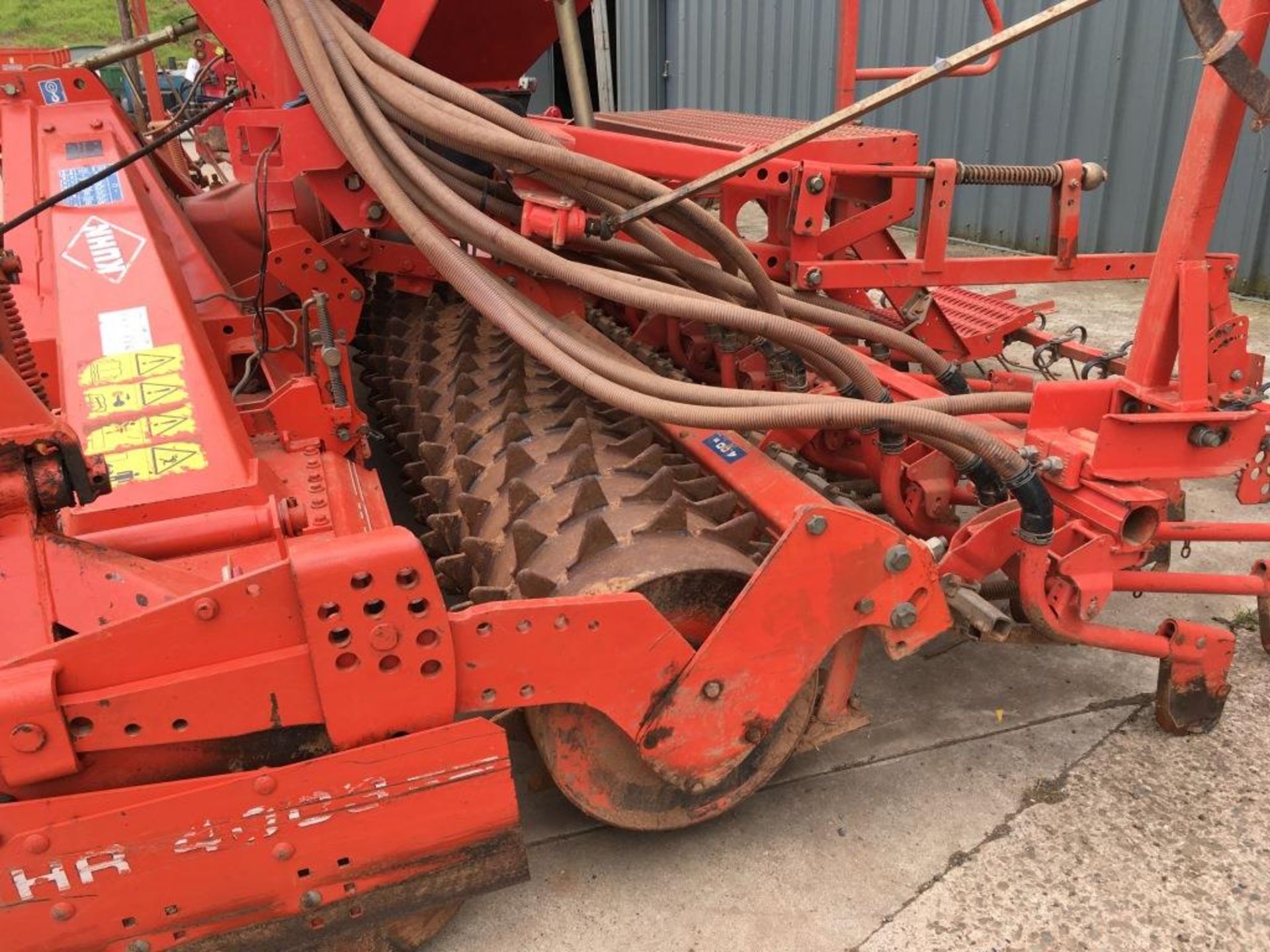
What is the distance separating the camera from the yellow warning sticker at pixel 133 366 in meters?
2.06

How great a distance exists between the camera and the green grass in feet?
83.3

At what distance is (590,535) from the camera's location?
1.94 m

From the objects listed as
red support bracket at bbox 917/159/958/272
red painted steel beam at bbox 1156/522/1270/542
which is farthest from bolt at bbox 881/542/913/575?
red support bracket at bbox 917/159/958/272

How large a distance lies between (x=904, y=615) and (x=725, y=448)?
62 cm


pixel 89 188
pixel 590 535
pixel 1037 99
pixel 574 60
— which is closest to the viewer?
pixel 590 535

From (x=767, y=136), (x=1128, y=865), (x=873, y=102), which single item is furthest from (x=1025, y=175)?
(x=1128, y=865)

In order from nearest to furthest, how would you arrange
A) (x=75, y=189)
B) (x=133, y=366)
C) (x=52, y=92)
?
(x=133, y=366)
(x=75, y=189)
(x=52, y=92)

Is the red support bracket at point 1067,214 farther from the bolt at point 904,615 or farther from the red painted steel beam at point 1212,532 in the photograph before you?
the bolt at point 904,615

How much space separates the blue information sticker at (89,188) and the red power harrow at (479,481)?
0.01m

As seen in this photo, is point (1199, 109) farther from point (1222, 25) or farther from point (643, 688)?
point (643, 688)

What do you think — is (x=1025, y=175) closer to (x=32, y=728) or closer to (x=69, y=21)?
(x=32, y=728)

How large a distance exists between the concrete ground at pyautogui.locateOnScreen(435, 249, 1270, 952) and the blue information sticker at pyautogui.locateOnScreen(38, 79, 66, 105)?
2633mm

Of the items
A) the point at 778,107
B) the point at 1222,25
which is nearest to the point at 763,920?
the point at 1222,25

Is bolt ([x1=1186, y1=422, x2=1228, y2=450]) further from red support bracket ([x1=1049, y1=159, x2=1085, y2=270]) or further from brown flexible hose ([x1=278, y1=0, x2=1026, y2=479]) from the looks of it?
red support bracket ([x1=1049, y1=159, x2=1085, y2=270])
